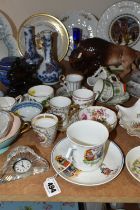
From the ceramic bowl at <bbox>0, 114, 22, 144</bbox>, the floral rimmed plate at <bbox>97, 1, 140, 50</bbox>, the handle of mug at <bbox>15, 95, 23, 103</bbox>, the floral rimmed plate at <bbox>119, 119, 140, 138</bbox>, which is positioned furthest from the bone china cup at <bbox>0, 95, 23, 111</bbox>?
the floral rimmed plate at <bbox>97, 1, 140, 50</bbox>

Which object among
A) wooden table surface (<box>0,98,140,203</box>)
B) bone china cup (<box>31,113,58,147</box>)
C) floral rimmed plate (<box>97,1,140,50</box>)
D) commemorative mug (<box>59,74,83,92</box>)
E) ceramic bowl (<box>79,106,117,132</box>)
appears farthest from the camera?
floral rimmed plate (<box>97,1,140,50</box>)

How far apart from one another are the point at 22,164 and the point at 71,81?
35 centimetres

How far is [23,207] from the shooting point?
0.90 meters

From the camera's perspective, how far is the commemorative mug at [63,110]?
2.52 feet

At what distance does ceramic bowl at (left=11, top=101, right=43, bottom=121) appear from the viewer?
0.81 m

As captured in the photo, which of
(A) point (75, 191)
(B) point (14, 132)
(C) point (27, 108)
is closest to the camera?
(A) point (75, 191)

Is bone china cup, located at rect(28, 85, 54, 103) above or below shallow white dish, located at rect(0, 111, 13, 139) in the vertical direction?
above

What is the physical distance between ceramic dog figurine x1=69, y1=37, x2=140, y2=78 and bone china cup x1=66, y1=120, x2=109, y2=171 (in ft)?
1.12

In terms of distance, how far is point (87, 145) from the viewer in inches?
27.1

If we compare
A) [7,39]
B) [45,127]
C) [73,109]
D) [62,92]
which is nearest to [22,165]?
[45,127]

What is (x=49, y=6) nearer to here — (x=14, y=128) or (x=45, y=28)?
(x=45, y=28)

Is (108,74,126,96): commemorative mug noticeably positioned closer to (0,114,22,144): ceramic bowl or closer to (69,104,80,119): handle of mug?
(69,104,80,119): handle of mug

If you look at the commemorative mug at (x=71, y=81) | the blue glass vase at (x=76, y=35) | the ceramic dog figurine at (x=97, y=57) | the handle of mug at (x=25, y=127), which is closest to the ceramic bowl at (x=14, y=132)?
the handle of mug at (x=25, y=127)

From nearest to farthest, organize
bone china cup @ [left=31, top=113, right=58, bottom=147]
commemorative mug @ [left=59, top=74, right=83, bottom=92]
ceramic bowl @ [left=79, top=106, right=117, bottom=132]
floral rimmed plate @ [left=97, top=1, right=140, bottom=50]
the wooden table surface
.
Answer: the wooden table surface
bone china cup @ [left=31, top=113, right=58, bottom=147]
ceramic bowl @ [left=79, top=106, right=117, bottom=132]
commemorative mug @ [left=59, top=74, right=83, bottom=92]
floral rimmed plate @ [left=97, top=1, right=140, bottom=50]
